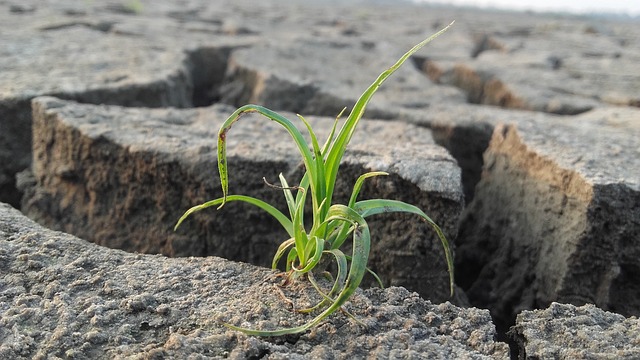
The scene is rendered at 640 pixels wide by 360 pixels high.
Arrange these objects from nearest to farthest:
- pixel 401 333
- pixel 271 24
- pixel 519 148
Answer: pixel 401 333
pixel 519 148
pixel 271 24

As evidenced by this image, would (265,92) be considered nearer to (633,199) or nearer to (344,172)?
(344,172)

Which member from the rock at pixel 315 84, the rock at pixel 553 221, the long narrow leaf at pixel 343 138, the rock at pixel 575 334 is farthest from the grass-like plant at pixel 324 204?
the rock at pixel 315 84

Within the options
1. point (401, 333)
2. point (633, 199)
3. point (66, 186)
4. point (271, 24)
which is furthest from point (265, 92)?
point (271, 24)

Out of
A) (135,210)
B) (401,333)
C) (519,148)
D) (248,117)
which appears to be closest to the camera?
(401,333)

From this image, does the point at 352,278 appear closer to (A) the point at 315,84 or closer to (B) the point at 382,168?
(B) the point at 382,168

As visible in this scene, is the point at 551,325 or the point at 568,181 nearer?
the point at 551,325

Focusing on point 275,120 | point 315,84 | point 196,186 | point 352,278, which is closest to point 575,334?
point 352,278

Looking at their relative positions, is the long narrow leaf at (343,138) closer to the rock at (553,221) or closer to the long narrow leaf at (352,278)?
the long narrow leaf at (352,278)
